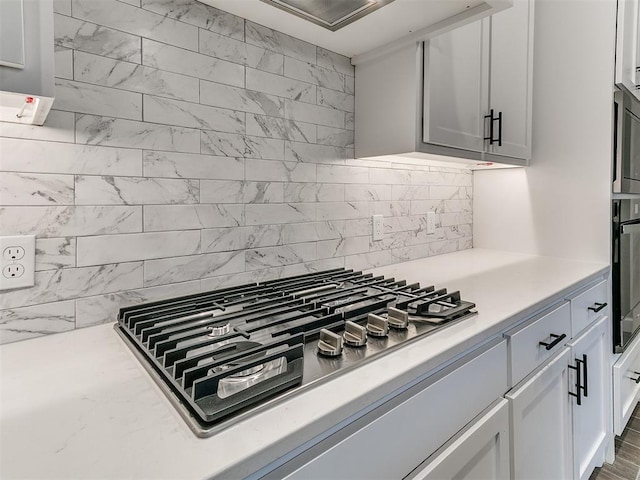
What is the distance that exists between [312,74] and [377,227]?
2.22 ft

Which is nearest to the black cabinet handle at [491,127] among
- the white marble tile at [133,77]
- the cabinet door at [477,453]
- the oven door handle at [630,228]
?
the oven door handle at [630,228]

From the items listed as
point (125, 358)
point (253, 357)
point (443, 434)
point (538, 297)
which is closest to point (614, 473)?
point (538, 297)

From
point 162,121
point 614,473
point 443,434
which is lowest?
point 614,473

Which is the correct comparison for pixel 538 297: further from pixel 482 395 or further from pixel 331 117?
pixel 331 117

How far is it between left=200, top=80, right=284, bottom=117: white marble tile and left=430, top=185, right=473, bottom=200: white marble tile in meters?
1.01

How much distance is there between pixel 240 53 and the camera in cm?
122

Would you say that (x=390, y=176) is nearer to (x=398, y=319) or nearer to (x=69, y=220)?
(x=398, y=319)

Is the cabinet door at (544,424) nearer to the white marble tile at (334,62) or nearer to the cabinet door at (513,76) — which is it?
the cabinet door at (513,76)

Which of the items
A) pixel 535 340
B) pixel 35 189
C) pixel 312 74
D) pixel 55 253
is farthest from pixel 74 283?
pixel 535 340

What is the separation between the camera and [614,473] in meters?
1.76

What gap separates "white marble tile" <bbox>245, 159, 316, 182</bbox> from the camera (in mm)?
1268

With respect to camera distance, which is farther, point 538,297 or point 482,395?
point 538,297

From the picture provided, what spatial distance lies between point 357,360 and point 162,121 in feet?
2.70

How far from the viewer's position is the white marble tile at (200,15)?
1054 mm
